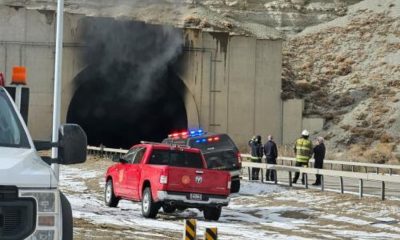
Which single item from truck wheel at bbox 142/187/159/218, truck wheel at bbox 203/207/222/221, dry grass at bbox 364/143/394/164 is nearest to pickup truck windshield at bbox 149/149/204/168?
truck wheel at bbox 142/187/159/218

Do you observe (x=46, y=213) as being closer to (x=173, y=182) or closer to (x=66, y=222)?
(x=66, y=222)

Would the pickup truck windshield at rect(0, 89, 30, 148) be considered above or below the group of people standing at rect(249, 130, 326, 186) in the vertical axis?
above

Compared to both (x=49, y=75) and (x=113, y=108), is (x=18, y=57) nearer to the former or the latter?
(x=49, y=75)

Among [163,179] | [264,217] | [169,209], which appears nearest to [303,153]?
Result: [264,217]

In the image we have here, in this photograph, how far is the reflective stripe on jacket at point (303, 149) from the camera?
27844mm

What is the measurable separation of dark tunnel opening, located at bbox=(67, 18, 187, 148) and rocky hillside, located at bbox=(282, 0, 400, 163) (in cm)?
828

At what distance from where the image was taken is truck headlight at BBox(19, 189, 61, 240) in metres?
6.45

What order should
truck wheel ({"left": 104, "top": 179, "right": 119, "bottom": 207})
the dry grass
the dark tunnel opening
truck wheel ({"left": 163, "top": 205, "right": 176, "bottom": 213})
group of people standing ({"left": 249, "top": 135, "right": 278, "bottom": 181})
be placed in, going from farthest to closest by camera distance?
1. the dark tunnel opening
2. the dry grass
3. group of people standing ({"left": 249, "top": 135, "right": 278, "bottom": 181})
4. truck wheel ({"left": 104, "top": 179, "right": 119, "bottom": 207})
5. truck wheel ({"left": 163, "top": 205, "right": 176, "bottom": 213})

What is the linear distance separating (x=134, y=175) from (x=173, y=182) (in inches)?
66.2

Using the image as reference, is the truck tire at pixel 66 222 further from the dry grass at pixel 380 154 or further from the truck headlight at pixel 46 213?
the dry grass at pixel 380 154

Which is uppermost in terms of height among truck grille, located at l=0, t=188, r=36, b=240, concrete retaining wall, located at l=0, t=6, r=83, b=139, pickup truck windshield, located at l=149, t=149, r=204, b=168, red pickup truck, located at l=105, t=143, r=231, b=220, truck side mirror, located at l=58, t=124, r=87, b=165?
concrete retaining wall, located at l=0, t=6, r=83, b=139

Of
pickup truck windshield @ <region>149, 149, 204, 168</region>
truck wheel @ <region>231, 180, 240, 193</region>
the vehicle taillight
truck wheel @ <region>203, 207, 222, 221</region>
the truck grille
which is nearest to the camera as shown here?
the truck grille

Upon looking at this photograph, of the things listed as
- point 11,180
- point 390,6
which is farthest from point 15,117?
point 390,6

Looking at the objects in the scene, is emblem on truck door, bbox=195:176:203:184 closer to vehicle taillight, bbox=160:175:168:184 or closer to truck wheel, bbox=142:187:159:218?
vehicle taillight, bbox=160:175:168:184
